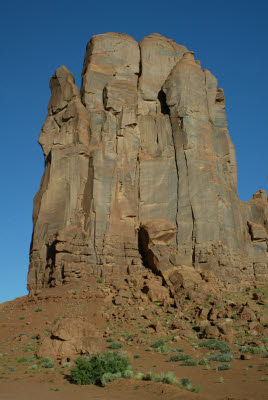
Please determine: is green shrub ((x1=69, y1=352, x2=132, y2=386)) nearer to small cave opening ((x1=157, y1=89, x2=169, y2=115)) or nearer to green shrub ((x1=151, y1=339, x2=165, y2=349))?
green shrub ((x1=151, y1=339, x2=165, y2=349))

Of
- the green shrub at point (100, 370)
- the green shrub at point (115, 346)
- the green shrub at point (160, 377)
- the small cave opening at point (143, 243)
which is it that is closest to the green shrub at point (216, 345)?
the green shrub at point (115, 346)

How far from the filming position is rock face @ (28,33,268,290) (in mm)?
36875

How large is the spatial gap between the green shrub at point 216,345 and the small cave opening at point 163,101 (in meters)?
23.4

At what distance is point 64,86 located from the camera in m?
43.1

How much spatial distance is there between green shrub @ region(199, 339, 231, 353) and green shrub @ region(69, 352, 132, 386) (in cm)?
648

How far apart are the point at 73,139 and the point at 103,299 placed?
14.2 meters

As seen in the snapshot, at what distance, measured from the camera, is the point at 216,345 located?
2698 centimetres

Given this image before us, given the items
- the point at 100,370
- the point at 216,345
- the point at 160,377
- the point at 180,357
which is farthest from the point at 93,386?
the point at 216,345

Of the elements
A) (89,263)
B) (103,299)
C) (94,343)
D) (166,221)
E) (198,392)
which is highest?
(166,221)

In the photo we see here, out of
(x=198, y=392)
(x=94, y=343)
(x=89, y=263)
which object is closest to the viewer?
(x=198, y=392)

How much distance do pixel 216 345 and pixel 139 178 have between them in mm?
17952

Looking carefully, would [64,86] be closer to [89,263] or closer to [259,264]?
[89,263]

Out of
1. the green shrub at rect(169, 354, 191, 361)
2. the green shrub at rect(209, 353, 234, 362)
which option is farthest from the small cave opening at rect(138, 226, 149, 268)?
the green shrub at rect(209, 353, 234, 362)

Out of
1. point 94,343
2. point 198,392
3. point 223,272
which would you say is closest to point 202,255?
point 223,272
